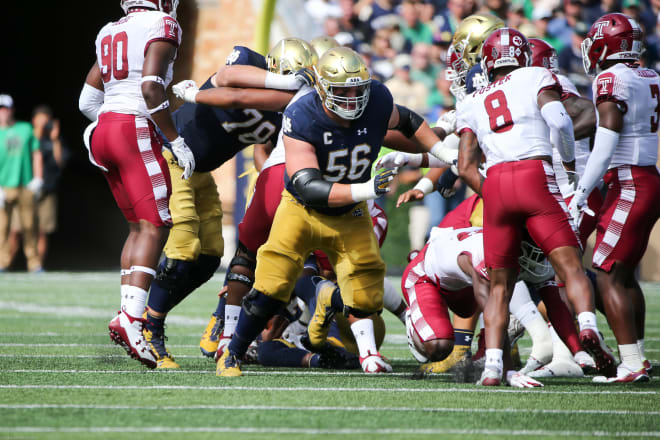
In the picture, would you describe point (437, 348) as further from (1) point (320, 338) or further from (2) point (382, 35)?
(2) point (382, 35)

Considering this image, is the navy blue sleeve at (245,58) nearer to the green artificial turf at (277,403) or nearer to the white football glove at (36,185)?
the green artificial turf at (277,403)

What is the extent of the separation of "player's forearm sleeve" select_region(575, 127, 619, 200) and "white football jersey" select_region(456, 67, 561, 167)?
412 mm

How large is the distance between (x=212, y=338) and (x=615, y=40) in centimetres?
288

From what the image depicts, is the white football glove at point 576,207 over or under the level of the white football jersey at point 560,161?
under

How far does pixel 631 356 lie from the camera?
5.07m

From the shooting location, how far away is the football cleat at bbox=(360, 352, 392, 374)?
17.6 feet

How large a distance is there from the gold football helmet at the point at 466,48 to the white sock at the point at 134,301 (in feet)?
7.89

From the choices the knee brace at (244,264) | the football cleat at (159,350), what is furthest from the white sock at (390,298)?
the football cleat at (159,350)

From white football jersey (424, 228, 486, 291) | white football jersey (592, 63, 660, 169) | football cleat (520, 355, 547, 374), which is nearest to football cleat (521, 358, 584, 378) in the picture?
football cleat (520, 355, 547, 374)

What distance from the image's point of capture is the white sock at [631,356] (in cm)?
504

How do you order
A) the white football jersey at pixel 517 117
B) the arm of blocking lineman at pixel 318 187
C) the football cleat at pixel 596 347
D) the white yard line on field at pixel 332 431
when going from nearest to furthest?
the white yard line on field at pixel 332 431 → the football cleat at pixel 596 347 → the arm of blocking lineman at pixel 318 187 → the white football jersey at pixel 517 117

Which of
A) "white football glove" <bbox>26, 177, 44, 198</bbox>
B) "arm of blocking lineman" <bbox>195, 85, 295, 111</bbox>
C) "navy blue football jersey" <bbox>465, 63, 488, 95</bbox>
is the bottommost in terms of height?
"white football glove" <bbox>26, 177, 44, 198</bbox>

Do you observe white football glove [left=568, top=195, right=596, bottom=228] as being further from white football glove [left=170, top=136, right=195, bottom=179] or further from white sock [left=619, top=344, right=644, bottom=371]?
white football glove [left=170, top=136, right=195, bottom=179]

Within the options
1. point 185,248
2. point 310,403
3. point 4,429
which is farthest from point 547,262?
point 4,429
